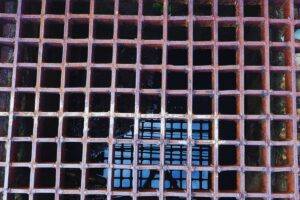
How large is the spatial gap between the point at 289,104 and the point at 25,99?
5.64 ft

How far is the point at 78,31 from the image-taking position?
10.3 ft

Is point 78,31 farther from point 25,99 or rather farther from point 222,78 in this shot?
point 222,78

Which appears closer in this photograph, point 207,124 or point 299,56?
point 299,56

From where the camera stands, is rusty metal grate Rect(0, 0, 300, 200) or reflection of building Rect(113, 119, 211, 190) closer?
rusty metal grate Rect(0, 0, 300, 200)

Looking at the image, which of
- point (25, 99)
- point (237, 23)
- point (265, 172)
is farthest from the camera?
point (25, 99)

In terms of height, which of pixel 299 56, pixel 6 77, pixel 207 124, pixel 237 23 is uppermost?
pixel 237 23

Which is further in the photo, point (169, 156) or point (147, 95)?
point (169, 156)

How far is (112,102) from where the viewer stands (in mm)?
2186

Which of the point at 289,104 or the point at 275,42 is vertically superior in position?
the point at 275,42

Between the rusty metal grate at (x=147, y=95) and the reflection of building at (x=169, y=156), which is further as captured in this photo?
the reflection of building at (x=169, y=156)

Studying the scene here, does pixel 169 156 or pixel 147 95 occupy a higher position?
pixel 147 95

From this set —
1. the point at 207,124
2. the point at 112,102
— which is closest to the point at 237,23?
the point at 112,102

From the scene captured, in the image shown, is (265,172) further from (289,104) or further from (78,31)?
(78,31)

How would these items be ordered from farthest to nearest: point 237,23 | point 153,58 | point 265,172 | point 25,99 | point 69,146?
point 153,58 < point 69,146 < point 25,99 < point 237,23 < point 265,172
